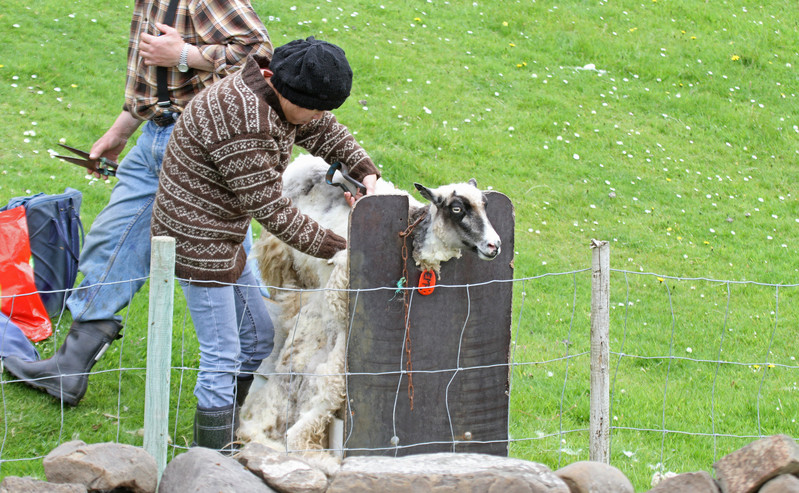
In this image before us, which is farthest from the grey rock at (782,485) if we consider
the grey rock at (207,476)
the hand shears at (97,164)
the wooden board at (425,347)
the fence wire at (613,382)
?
the hand shears at (97,164)

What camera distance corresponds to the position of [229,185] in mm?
3387

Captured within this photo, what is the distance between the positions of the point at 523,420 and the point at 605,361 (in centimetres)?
142

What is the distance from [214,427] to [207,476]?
0.91 m

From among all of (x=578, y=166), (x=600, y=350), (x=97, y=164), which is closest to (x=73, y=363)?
(x=97, y=164)

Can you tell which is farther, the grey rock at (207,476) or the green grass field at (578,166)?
the green grass field at (578,166)

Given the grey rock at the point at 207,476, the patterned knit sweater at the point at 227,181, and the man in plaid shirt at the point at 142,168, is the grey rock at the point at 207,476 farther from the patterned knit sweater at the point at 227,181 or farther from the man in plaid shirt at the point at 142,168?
the man in plaid shirt at the point at 142,168

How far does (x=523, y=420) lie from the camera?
4.81 meters

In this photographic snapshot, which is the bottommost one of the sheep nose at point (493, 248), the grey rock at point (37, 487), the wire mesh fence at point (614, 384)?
the wire mesh fence at point (614, 384)

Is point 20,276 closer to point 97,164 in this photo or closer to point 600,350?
point 97,164

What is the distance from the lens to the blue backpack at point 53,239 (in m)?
5.21

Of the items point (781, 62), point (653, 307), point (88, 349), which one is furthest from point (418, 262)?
point (781, 62)

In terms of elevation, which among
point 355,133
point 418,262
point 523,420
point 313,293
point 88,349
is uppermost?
point 355,133

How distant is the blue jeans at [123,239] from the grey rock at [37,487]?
1.56 m

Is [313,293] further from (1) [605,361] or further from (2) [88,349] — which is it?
(1) [605,361]
